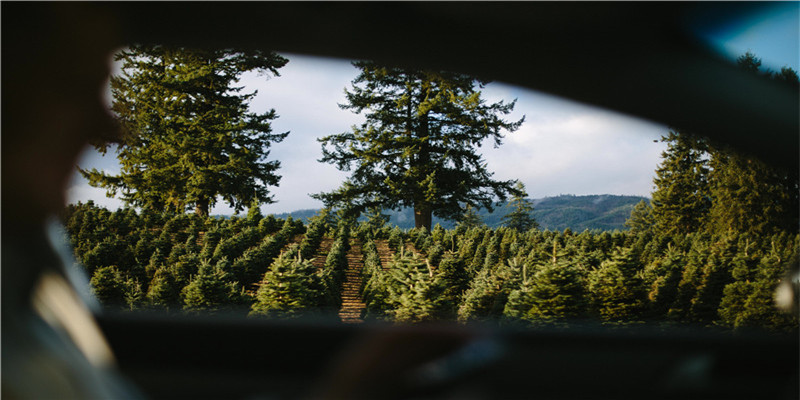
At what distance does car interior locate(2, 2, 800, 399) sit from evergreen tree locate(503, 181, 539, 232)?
1.60 ft

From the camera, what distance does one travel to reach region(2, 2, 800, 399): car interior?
70 centimetres

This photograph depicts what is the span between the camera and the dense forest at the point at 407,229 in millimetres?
1404

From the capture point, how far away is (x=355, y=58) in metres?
1.07

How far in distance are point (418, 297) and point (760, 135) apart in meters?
1.32

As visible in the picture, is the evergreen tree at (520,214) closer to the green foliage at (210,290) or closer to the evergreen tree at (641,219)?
the evergreen tree at (641,219)

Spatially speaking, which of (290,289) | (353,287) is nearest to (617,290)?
(353,287)

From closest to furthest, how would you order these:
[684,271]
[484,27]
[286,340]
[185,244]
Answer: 1. [484,27]
2. [286,340]
3. [185,244]
4. [684,271]

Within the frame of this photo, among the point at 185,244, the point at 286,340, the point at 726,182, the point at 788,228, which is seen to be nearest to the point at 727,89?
the point at 726,182

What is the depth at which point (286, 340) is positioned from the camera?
1153 millimetres

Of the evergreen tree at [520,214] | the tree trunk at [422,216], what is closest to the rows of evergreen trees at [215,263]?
the tree trunk at [422,216]

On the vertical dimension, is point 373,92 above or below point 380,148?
above

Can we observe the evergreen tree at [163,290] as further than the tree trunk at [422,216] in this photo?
Yes

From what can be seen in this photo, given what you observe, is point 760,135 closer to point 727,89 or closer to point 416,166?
point 727,89

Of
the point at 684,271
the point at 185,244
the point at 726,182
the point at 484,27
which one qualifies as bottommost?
the point at 684,271
